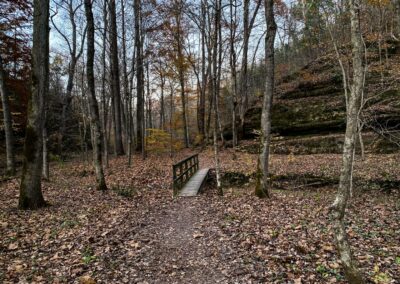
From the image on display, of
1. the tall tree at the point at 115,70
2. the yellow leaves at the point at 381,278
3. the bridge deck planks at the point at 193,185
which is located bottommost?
the yellow leaves at the point at 381,278

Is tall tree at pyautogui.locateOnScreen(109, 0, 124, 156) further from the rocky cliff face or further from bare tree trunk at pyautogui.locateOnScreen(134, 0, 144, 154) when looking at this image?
the rocky cliff face

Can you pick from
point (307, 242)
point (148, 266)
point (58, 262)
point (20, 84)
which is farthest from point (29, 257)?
point (20, 84)

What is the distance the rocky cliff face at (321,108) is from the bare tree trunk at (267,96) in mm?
7792

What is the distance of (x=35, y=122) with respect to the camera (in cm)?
791

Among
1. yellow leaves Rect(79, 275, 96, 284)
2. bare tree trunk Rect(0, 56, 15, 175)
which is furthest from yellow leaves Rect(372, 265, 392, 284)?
bare tree trunk Rect(0, 56, 15, 175)

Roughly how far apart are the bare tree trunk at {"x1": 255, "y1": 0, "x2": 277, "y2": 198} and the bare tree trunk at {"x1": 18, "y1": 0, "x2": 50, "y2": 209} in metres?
6.84

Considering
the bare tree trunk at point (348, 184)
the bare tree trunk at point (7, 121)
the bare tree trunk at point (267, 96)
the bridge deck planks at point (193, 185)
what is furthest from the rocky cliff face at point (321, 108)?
the bare tree trunk at point (7, 121)

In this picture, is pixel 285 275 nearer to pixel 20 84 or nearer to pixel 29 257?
pixel 29 257

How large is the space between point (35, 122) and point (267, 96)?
715cm

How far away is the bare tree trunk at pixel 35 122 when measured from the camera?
7832mm

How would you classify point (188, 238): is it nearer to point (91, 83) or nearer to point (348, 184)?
point (348, 184)

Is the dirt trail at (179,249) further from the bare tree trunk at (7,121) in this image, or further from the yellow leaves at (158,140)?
the yellow leaves at (158,140)

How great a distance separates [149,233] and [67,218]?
91.5 inches

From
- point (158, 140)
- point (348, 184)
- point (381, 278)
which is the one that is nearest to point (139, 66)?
point (158, 140)
